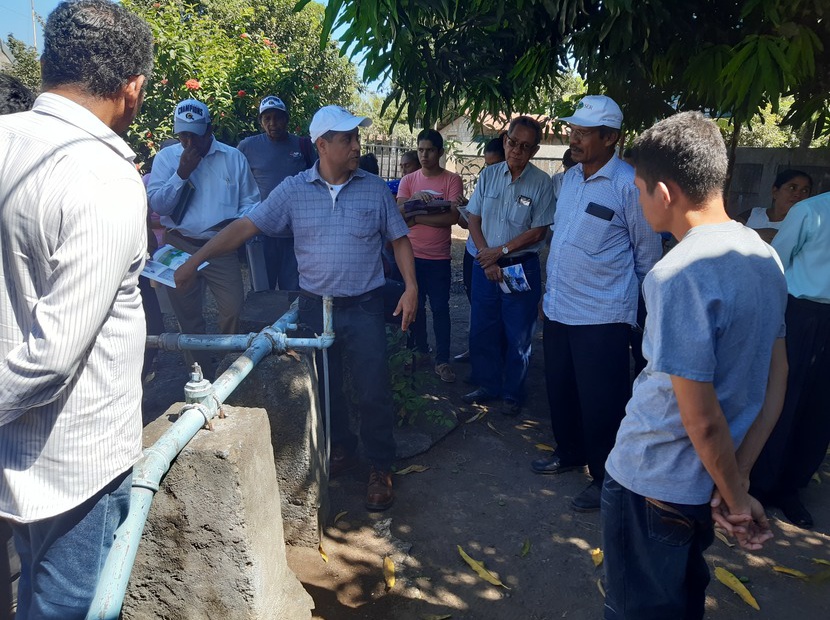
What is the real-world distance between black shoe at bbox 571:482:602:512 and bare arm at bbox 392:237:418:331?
4.88 ft

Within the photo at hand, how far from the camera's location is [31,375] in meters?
1.42

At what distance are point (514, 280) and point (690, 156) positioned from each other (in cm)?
295

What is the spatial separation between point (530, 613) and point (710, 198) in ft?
7.03

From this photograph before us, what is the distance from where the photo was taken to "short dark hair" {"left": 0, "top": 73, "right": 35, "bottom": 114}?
7.54ft

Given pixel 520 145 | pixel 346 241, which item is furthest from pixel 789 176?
pixel 346 241

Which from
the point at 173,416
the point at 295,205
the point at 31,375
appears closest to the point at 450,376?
the point at 295,205

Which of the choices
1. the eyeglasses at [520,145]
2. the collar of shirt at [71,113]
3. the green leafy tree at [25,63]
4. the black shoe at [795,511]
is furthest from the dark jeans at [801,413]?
the green leafy tree at [25,63]

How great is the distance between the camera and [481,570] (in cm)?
326

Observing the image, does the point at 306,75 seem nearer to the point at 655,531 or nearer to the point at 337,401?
the point at 337,401

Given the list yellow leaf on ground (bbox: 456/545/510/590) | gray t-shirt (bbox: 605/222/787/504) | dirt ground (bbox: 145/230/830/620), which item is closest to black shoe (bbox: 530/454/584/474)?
dirt ground (bbox: 145/230/830/620)

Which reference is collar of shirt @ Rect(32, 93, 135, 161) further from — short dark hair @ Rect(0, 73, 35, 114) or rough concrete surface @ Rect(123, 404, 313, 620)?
rough concrete surface @ Rect(123, 404, 313, 620)

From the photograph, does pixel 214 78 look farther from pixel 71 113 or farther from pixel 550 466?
pixel 71 113

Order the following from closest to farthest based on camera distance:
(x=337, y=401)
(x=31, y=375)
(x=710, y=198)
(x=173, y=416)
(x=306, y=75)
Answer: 1. (x=31, y=375)
2. (x=710, y=198)
3. (x=173, y=416)
4. (x=337, y=401)
5. (x=306, y=75)

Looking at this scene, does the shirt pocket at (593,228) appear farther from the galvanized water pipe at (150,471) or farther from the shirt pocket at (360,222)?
the galvanized water pipe at (150,471)
